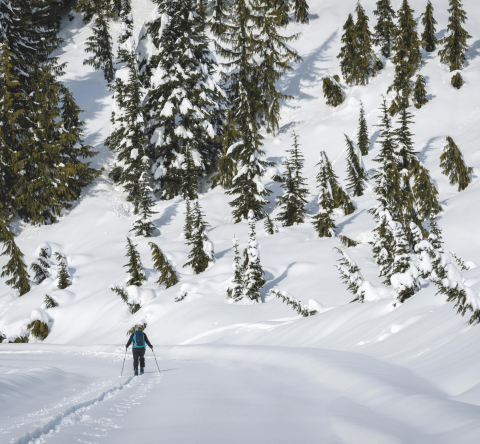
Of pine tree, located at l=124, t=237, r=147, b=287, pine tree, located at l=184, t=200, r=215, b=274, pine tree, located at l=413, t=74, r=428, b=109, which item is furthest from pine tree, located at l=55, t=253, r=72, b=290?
pine tree, located at l=413, t=74, r=428, b=109

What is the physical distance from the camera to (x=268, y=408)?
4.22m

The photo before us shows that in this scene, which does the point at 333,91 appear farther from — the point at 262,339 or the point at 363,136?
the point at 262,339

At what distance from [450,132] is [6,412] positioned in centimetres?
3287

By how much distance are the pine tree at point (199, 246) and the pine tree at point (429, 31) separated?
32.4 metres

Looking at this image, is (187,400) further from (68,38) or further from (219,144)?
(68,38)

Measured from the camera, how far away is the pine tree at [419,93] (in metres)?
32.8

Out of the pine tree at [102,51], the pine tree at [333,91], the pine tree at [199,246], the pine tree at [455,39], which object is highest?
the pine tree at [102,51]

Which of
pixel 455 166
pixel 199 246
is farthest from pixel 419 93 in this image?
pixel 199 246

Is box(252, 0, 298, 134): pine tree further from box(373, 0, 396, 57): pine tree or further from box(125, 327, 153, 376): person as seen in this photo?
box(125, 327, 153, 376): person

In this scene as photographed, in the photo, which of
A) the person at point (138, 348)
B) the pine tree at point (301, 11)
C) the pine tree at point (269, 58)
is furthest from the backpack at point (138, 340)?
the pine tree at point (301, 11)

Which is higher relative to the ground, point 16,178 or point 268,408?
point 16,178

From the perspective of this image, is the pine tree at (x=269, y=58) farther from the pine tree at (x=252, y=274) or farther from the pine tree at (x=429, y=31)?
the pine tree at (x=252, y=274)

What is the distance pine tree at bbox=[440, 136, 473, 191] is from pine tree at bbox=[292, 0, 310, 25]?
33897 mm

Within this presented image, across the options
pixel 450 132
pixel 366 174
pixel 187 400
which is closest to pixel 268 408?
pixel 187 400
